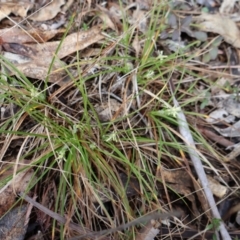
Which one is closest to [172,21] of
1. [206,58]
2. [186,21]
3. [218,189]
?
[186,21]

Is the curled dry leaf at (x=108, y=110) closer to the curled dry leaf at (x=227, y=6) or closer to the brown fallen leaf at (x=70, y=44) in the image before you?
the brown fallen leaf at (x=70, y=44)

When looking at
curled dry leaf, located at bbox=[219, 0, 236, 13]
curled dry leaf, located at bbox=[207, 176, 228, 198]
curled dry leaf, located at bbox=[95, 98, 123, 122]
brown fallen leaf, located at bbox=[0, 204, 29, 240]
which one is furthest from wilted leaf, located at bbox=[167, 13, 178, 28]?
brown fallen leaf, located at bbox=[0, 204, 29, 240]

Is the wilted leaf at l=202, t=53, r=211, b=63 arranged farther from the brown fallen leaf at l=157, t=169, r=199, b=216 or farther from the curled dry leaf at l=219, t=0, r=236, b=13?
the brown fallen leaf at l=157, t=169, r=199, b=216

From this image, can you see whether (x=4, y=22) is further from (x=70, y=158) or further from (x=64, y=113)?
(x=70, y=158)

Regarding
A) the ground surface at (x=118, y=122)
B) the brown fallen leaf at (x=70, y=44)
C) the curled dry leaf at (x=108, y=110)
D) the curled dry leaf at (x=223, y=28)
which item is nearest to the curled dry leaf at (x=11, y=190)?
the ground surface at (x=118, y=122)

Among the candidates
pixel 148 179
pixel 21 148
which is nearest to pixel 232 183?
pixel 148 179

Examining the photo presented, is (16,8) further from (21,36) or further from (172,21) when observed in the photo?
(172,21)
